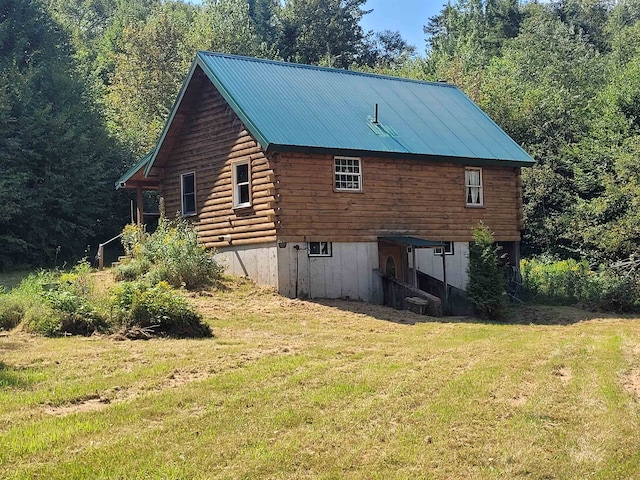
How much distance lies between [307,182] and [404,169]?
143 inches

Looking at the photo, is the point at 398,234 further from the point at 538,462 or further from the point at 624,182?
the point at 538,462

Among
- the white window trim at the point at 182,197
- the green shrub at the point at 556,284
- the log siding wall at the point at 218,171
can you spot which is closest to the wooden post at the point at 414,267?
the log siding wall at the point at 218,171

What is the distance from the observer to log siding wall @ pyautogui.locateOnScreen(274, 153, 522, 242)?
66.3ft

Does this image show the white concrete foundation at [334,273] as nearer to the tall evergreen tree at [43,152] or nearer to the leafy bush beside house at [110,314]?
the leafy bush beside house at [110,314]

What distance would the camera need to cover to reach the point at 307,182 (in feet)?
67.1

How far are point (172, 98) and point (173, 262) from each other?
2900cm

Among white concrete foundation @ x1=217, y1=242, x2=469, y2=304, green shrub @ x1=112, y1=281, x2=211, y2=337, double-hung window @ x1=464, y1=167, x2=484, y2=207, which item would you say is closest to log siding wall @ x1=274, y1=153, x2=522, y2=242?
double-hung window @ x1=464, y1=167, x2=484, y2=207

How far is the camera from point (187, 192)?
79.2 feet

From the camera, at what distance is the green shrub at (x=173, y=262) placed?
19344 millimetres

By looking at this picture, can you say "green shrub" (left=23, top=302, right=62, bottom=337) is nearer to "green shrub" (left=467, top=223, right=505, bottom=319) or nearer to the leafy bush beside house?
the leafy bush beside house

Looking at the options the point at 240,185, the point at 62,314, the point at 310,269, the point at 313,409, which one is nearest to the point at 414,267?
the point at 310,269

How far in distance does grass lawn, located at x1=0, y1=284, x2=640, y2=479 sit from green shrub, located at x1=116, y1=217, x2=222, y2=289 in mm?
6309

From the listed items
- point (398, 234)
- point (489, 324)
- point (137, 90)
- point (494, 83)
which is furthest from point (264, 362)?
point (137, 90)

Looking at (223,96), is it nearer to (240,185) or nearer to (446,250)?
(240,185)
